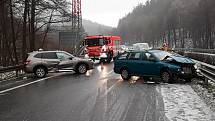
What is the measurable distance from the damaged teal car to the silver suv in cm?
438

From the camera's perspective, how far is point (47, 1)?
94.7 feet

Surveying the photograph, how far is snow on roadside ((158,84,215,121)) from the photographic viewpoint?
27.2 feet

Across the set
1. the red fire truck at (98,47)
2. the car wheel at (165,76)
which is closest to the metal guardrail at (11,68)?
the car wheel at (165,76)

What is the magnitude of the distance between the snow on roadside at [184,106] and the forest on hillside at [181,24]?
47434 millimetres

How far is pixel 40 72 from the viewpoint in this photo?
69.5ft

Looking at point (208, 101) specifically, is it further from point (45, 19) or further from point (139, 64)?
point (45, 19)

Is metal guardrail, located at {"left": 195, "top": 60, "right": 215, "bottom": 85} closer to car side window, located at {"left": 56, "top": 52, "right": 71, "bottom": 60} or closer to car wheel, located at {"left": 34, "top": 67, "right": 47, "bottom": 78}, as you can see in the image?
car side window, located at {"left": 56, "top": 52, "right": 71, "bottom": 60}

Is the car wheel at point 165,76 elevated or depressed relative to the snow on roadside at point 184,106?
elevated

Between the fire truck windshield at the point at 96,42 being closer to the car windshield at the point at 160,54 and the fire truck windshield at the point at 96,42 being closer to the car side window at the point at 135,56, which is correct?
the car side window at the point at 135,56

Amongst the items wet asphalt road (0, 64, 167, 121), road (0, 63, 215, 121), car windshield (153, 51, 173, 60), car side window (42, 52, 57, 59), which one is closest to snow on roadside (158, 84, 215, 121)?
road (0, 63, 215, 121)

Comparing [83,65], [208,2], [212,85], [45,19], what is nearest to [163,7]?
[208,2]

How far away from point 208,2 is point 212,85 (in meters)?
61.0

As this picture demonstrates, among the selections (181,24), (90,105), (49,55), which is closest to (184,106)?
(90,105)

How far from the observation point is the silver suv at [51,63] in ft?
69.7
